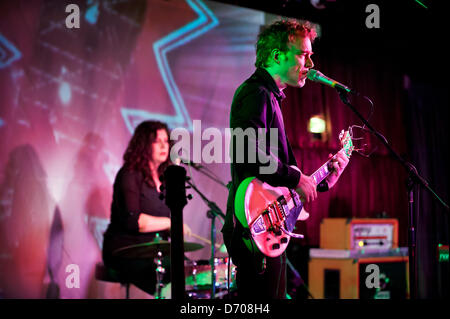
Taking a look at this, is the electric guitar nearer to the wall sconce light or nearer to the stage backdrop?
the stage backdrop

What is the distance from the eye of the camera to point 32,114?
4.55 m

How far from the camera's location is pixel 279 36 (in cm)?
Answer: 253

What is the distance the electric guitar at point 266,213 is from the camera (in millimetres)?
2248

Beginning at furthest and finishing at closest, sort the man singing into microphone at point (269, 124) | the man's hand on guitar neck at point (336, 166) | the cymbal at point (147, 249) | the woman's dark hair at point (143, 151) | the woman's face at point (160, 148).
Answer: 1. the woman's face at point (160, 148)
2. the woman's dark hair at point (143, 151)
3. the cymbal at point (147, 249)
4. the man's hand on guitar neck at point (336, 166)
5. the man singing into microphone at point (269, 124)

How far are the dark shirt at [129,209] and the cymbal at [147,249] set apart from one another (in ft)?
1.21

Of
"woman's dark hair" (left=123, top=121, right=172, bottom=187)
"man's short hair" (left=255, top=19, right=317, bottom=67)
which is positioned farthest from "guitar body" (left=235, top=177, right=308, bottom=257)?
"woman's dark hair" (left=123, top=121, right=172, bottom=187)

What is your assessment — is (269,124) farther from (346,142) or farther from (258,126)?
(346,142)


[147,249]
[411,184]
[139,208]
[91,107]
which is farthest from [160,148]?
[411,184]

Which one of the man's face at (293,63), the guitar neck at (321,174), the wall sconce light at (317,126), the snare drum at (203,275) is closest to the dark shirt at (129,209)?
the snare drum at (203,275)

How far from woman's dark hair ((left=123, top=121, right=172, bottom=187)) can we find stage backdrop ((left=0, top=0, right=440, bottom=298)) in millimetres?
500

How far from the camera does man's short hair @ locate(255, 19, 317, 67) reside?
2521mm

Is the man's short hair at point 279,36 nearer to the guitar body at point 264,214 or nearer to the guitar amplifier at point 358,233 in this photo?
the guitar body at point 264,214
